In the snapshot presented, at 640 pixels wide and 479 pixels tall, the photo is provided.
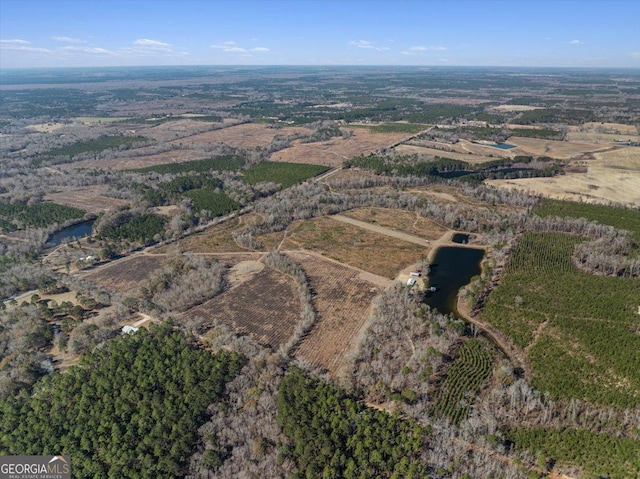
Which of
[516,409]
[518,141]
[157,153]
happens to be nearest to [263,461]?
[516,409]

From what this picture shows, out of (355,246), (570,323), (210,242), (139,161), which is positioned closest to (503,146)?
(355,246)

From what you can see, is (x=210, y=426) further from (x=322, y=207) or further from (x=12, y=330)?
(x=322, y=207)

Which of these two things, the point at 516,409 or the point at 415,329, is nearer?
the point at 516,409

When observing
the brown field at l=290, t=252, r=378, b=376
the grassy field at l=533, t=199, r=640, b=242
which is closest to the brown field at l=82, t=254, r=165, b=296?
the brown field at l=290, t=252, r=378, b=376

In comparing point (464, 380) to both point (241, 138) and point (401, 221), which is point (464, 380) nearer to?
point (401, 221)

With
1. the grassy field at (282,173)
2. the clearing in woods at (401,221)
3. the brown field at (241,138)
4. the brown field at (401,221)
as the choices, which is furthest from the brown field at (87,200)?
the brown field at (241,138)

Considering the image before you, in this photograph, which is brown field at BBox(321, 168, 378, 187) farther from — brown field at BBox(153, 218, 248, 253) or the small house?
the small house
